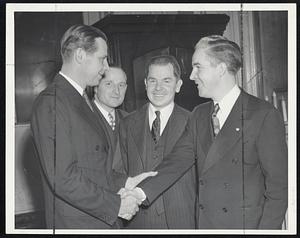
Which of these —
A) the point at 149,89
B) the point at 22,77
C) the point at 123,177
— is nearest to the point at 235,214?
the point at 123,177

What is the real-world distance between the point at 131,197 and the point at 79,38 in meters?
1.29

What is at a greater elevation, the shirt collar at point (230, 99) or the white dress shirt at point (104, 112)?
the shirt collar at point (230, 99)

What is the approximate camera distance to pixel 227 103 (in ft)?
13.6

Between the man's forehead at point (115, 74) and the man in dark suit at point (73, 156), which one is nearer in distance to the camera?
the man in dark suit at point (73, 156)

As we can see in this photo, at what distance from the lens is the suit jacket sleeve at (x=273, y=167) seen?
159 inches

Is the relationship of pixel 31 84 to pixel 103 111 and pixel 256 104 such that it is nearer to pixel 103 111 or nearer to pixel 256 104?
pixel 103 111

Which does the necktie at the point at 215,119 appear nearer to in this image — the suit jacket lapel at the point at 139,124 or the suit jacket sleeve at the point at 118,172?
the suit jacket lapel at the point at 139,124

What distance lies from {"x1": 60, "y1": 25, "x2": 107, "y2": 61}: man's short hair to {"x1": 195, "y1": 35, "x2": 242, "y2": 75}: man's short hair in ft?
2.59

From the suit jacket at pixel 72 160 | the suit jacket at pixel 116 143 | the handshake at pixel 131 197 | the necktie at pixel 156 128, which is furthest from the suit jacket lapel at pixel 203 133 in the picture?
the suit jacket at pixel 72 160

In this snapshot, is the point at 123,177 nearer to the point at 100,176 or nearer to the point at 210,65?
the point at 100,176

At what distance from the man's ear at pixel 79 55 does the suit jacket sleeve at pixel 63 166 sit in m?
0.34

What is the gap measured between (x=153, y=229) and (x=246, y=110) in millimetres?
1156

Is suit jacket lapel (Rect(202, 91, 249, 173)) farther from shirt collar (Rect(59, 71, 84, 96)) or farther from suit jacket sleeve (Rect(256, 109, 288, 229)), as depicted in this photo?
shirt collar (Rect(59, 71, 84, 96))

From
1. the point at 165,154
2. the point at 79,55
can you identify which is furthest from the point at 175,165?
the point at 79,55
